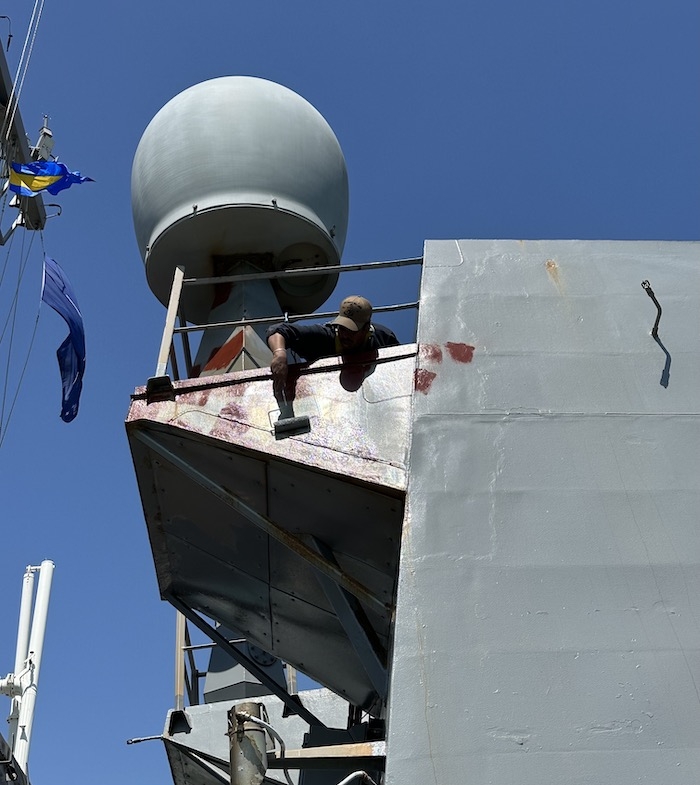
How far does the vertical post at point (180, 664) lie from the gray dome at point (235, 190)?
10.2ft

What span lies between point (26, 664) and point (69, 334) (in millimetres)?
5837

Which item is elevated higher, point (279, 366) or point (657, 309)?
point (657, 309)

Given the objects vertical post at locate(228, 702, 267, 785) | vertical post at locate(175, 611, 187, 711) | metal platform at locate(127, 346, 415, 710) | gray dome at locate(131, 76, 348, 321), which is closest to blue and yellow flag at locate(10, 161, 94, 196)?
gray dome at locate(131, 76, 348, 321)

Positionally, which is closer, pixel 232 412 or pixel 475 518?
pixel 475 518

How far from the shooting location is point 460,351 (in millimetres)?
5512

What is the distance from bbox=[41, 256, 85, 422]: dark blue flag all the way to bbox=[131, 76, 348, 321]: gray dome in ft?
15.4

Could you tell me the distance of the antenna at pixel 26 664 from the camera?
50.5 feet

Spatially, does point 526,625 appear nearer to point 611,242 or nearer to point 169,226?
point 611,242

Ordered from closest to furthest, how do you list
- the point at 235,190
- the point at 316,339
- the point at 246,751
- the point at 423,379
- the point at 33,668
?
1. the point at 246,751
2. the point at 423,379
3. the point at 316,339
4. the point at 235,190
5. the point at 33,668

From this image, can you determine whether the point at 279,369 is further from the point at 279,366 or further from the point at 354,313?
the point at 354,313

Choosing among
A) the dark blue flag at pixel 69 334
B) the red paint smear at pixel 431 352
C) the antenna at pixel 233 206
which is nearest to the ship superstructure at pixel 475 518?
the red paint smear at pixel 431 352

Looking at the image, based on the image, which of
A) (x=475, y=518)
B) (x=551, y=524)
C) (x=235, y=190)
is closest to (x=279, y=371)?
(x=475, y=518)

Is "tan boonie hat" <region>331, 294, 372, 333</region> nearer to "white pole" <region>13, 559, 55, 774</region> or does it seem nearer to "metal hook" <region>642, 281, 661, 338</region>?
"metal hook" <region>642, 281, 661, 338</region>

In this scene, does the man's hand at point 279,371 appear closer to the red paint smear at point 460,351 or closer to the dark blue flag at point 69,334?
the red paint smear at point 460,351
